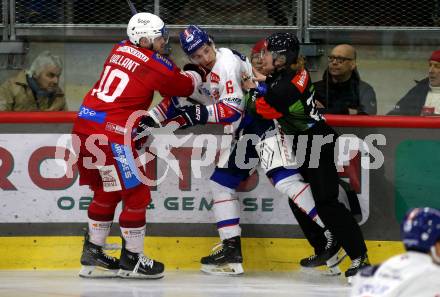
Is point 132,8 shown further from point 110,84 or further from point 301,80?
point 301,80

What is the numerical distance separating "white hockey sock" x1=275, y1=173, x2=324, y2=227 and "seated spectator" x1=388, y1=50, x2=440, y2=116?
85 centimetres

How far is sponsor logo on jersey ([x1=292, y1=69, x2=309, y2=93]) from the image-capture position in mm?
7258

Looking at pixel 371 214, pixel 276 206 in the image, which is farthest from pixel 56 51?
pixel 371 214

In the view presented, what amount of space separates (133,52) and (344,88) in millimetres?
1543

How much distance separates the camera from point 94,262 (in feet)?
24.4

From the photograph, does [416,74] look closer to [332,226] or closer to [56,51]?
[332,226]

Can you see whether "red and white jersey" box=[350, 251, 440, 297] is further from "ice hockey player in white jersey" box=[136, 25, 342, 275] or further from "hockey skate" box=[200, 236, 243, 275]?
"hockey skate" box=[200, 236, 243, 275]

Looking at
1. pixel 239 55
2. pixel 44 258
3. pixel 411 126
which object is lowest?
pixel 44 258

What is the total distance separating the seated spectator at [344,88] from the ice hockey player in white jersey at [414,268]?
10.6 ft

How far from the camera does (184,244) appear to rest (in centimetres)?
781

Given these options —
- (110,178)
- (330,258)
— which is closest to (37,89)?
(110,178)

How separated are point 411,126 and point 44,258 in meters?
2.54

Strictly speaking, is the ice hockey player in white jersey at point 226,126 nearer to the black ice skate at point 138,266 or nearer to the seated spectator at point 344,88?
the black ice skate at point 138,266

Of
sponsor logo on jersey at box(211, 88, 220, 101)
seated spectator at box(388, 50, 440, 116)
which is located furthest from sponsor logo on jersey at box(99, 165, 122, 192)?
seated spectator at box(388, 50, 440, 116)
